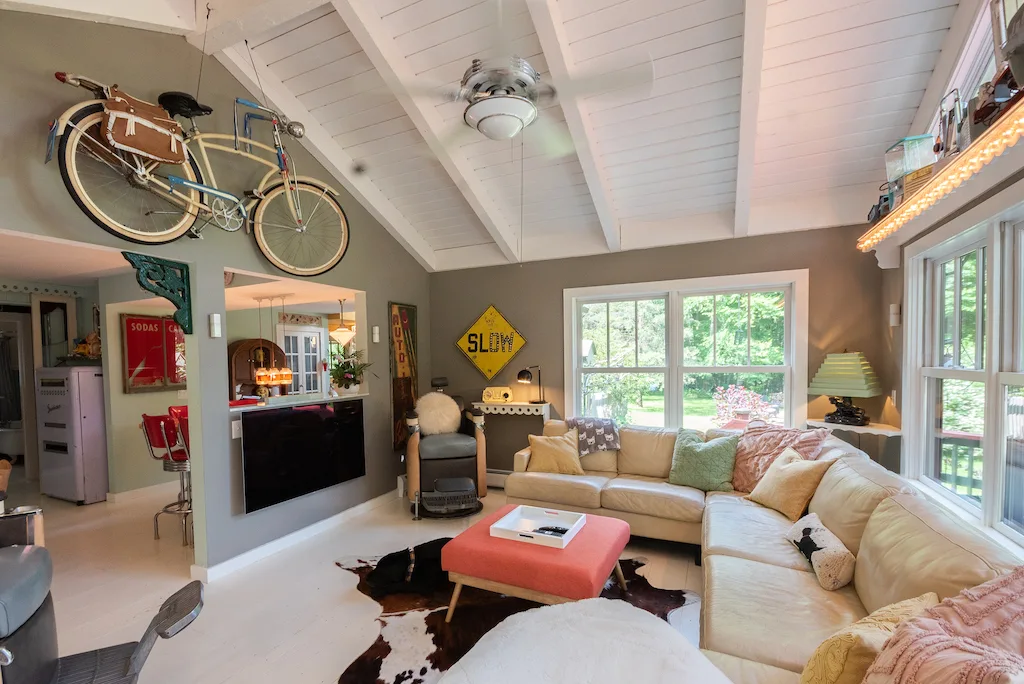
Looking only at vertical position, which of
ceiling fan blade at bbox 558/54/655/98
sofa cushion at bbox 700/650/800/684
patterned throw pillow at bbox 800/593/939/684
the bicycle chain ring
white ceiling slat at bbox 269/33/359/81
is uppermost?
white ceiling slat at bbox 269/33/359/81

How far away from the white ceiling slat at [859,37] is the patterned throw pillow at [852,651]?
2.72m

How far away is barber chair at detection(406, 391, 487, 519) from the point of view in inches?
154

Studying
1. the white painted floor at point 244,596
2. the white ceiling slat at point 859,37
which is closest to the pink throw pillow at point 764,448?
the white painted floor at point 244,596

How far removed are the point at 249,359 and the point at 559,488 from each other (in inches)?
207

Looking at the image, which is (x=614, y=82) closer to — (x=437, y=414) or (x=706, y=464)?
(x=706, y=464)

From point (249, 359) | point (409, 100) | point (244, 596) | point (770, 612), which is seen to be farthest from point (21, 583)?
point (249, 359)

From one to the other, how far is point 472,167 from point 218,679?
3.49 meters

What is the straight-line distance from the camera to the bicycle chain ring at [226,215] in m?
2.79

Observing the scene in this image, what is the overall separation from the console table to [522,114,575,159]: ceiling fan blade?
7.56 feet

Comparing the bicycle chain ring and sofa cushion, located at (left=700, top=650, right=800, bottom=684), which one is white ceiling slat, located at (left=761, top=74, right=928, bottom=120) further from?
the bicycle chain ring

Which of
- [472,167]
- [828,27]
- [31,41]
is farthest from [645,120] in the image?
[31,41]

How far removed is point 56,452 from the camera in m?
4.45

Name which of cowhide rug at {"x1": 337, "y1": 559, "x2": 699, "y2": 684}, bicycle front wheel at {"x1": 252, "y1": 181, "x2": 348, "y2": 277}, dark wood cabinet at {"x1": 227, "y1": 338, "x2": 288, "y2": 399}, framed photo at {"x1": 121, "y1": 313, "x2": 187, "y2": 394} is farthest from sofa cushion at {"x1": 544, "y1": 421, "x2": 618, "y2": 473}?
dark wood cabinet at {"x1": 227, "y1": 338, "x2": 288, "y2": 399}

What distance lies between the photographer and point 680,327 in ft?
13.6
